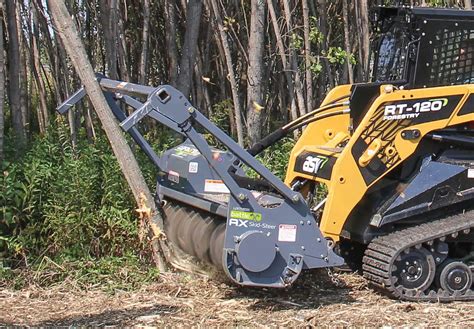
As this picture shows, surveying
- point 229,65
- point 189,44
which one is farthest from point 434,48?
point 189,44

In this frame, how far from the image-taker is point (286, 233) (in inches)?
233

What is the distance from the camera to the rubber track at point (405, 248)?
20.0ft

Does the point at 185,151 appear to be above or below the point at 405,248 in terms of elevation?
above

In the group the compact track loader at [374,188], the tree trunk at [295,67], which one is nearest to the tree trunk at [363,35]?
the tree trunk at [295,67]

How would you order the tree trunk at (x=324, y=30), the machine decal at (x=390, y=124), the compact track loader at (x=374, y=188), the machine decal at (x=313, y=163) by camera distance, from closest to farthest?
the compact track loader at (x=374, y=188) < the machine decal at (x=390, y=124) < the machine decal at (x=313, y=163) < the tree trunk at (x=324, y=30)

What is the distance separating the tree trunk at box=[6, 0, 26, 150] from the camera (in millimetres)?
8102

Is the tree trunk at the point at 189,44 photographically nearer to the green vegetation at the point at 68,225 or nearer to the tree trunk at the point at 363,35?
the tree trunk at the point at 363,35

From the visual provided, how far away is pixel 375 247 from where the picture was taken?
623cm

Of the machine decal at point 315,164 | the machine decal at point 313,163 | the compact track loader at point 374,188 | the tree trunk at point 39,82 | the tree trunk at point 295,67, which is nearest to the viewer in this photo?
the compact track loader at point 374,188

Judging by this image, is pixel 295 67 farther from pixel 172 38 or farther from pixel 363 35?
pixel 172 38

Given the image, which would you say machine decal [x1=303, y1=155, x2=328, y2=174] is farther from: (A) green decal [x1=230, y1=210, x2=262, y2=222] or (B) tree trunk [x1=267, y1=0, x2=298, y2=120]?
(B) tree trunk [x1=267, y1=0, x2=298, y2=120]

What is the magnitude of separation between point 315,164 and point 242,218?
1.07 m

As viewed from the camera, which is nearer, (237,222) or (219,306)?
(237,222)

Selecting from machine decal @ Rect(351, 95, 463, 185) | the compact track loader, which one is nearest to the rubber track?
the compact track loader
